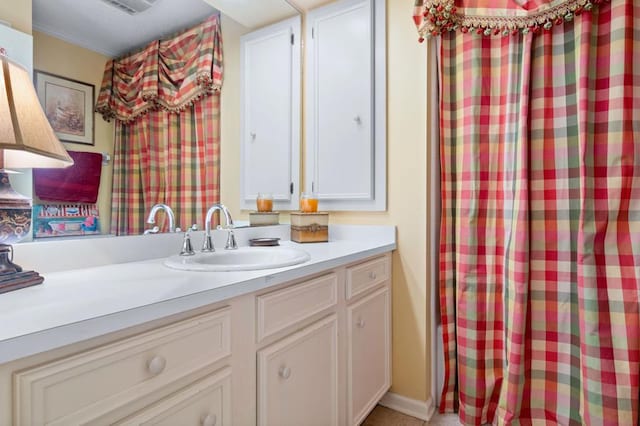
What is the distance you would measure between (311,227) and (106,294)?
111 cm

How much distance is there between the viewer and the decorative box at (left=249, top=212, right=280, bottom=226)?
176cm

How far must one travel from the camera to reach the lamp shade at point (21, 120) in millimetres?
695

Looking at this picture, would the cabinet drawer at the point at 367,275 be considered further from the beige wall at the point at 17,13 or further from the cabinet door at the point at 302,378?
the beige wall at the point at 17,13

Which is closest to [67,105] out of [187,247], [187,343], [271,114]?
[187,247]

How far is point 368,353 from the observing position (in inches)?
59.7

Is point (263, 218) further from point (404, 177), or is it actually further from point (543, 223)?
point (543, 223)

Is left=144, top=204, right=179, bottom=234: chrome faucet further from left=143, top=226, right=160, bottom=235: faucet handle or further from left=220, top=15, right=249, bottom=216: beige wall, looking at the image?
left=220, top=15, right=249, bottom=216: beige wall

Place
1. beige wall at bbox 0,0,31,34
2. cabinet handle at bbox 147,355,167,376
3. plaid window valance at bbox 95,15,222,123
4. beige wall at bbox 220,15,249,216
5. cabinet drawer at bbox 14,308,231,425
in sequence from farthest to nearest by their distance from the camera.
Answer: beige wall at bbox 220,15,249,216 < plaid window valance at bbox 95,15,222,123 < beige wall at bbox 0,0,31,34 < cabinet handle at bbox 147,355,167,376 < cabinet drawer at bbox 14,308,231,425

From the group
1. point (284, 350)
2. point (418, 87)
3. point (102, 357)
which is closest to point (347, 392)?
point (284, 350)

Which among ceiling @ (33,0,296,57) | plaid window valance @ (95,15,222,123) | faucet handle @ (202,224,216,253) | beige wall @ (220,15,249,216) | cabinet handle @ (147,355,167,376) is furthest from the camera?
beige wall @ (220,15,249,216)

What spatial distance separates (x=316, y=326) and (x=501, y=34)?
→ 4.74ft

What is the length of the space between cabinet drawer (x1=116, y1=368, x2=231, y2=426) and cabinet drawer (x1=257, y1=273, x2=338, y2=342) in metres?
0.16

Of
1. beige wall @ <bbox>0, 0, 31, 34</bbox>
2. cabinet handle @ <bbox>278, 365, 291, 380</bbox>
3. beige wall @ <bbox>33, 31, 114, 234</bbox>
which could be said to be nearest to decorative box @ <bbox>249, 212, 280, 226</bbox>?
beige wall @ <bbox>33, 31, 114, 234</bbox>

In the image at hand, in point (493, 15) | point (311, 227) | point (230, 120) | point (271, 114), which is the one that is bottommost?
point (311, 227)
